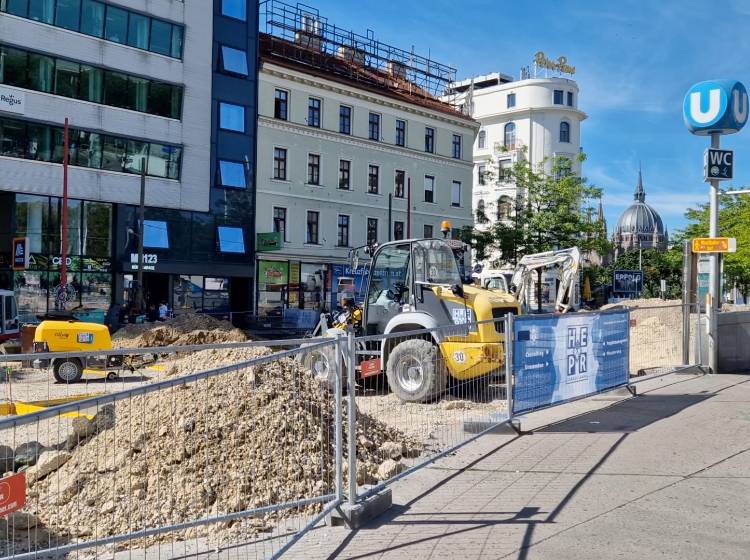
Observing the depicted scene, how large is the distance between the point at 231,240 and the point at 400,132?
15.2 m

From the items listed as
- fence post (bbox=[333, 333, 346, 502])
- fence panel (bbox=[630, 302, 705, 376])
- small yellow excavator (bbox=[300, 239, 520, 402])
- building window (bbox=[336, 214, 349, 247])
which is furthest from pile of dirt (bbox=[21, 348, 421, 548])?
building window (bbox=[336, 214, 349, 247])

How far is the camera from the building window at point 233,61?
37.6m

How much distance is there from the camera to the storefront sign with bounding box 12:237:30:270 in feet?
96.6

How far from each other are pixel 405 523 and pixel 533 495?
1.36m

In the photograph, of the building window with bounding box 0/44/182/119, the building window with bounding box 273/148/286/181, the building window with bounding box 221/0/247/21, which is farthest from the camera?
the building window with bounding box 273/148/286/181

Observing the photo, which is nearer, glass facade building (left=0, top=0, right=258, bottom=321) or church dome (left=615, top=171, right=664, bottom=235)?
glass facade building (left=0, top=0, right=258, bottom=321)

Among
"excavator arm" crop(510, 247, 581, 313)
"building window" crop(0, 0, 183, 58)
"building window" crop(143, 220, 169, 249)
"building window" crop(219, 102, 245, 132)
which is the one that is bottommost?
"excavator arm" crop(510, 247, 581, 313)

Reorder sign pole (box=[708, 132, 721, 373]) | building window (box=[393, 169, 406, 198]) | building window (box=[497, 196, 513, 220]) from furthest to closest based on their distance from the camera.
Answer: building window (box=[393, 169, 406, 198]) → building window (box=[497, 196, 513, 220]) → sign pole (box=[708, 132, 721, 373])

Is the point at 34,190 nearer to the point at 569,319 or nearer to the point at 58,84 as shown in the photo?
the point at 58,84

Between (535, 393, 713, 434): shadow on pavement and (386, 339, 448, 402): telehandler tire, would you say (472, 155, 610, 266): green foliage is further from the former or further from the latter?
(386, 339, 448, 402): telehandler tire

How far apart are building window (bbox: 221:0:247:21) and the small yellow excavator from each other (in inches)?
1053

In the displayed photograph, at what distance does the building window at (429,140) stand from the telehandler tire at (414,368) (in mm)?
38848

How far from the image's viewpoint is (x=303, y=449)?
6.33m

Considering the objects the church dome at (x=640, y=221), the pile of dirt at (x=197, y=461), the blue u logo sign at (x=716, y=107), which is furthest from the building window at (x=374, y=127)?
the church dome at (x=640, y=221)
